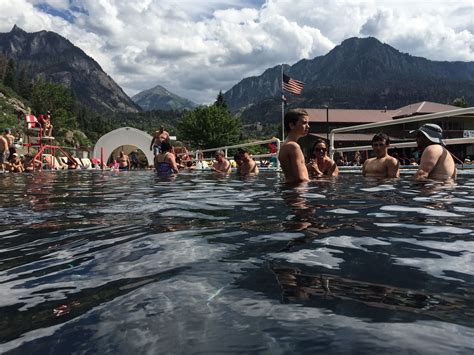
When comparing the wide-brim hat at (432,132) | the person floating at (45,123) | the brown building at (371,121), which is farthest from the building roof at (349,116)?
the wide-brim hat at (432,132)

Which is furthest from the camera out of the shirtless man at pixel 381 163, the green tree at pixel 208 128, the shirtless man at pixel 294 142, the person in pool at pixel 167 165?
the green tree at pixel 208 128

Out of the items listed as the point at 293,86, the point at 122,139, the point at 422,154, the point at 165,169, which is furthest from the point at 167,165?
the point at 122,139

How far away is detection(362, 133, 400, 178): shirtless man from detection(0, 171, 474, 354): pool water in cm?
393

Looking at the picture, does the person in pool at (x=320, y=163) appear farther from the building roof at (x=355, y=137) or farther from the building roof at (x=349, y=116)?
the building roof at (x=349, y=116)

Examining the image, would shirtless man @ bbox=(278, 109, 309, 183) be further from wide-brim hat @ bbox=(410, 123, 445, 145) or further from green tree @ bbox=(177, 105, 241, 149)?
green tree @ bbox=(177, 105, 241, 149)

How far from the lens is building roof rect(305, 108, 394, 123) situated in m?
51.0

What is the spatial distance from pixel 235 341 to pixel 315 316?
0.29m

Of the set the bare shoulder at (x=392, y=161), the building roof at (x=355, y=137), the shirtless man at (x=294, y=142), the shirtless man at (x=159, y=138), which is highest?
the building roof at (x=355, y=137)

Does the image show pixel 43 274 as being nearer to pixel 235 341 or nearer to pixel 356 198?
pixel 235 341

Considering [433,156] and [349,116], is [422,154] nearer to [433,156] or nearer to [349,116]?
[433,156]

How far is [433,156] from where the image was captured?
597cm

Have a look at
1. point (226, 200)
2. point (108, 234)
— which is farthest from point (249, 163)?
point (108, 234)

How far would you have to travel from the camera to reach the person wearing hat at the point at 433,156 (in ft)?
19.3

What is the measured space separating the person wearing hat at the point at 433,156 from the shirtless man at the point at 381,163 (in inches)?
38.0
